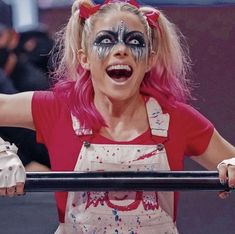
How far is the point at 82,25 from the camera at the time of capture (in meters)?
0.84

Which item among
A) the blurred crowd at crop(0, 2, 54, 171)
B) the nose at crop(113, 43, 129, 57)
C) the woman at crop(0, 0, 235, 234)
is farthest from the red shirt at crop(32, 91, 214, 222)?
the blurred crowd at crop(0, 2, 54, 171)

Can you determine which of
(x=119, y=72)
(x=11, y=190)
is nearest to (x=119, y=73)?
(x=119, y=72)

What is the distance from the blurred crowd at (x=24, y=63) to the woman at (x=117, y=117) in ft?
1.28

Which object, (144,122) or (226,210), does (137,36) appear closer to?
(144,122)

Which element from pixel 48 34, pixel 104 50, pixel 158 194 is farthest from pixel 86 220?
pixel 48 34

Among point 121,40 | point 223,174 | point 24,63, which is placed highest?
point 121,40

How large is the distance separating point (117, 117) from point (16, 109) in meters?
0.14

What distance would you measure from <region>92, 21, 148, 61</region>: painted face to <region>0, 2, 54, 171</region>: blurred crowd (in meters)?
0.44

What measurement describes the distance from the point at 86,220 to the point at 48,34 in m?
0.53

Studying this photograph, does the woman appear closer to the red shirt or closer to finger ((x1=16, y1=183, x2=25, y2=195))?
the red shirt

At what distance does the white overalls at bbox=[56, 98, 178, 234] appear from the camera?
805 millimetres

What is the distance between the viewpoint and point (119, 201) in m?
0.81

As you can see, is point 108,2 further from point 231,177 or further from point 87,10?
point 231,177

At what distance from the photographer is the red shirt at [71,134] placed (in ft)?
2.69
